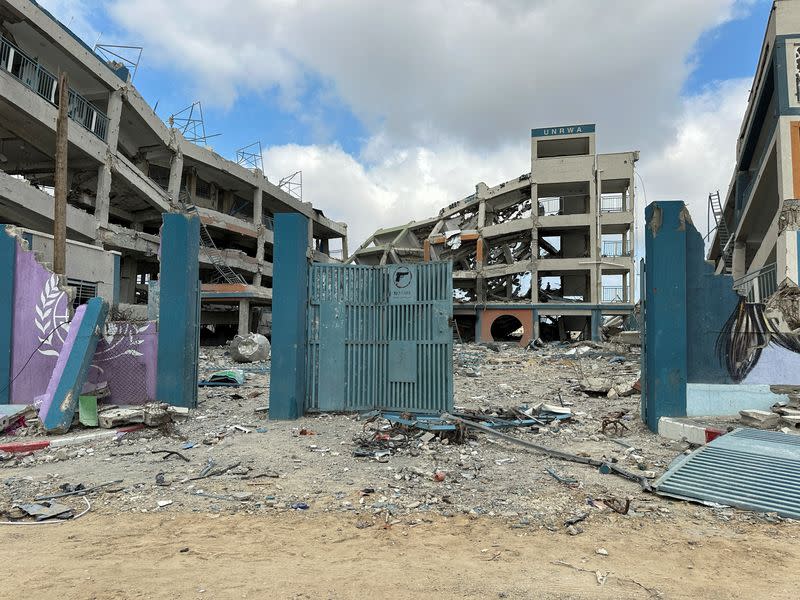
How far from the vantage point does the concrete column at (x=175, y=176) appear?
1003 inches

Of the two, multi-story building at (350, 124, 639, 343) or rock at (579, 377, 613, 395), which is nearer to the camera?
rock at (579, 377, 613, 395)

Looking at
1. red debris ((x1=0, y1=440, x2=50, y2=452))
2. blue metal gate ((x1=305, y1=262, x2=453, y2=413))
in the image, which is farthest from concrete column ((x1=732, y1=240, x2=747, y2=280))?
red debris ((x1=0, y1=440, x2=50, y2=452))

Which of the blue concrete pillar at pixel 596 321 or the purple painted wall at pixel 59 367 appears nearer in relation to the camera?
the purple painted wall at pixel 59 367

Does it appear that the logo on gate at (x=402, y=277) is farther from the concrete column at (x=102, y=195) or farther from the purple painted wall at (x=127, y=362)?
the concrete column at (x=102, y=195)

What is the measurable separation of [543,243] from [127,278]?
25.6 metres

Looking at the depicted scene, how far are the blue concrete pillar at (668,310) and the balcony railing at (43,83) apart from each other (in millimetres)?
18480

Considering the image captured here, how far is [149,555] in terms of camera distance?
10.3 feet

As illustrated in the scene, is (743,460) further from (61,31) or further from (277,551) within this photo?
(61,31)

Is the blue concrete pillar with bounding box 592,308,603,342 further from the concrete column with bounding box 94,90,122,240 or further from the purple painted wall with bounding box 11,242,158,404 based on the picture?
the purple painted wall with bounding box 11,242,158,404

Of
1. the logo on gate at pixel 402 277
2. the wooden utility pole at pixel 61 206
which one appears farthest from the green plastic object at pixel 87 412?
the logo on gate at pixel 402 277

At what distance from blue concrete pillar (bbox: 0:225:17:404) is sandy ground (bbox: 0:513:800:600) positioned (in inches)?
228

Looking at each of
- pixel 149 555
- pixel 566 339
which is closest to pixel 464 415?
pixel 149 555

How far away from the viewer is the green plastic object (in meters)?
6.96

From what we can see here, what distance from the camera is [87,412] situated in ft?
22.9
